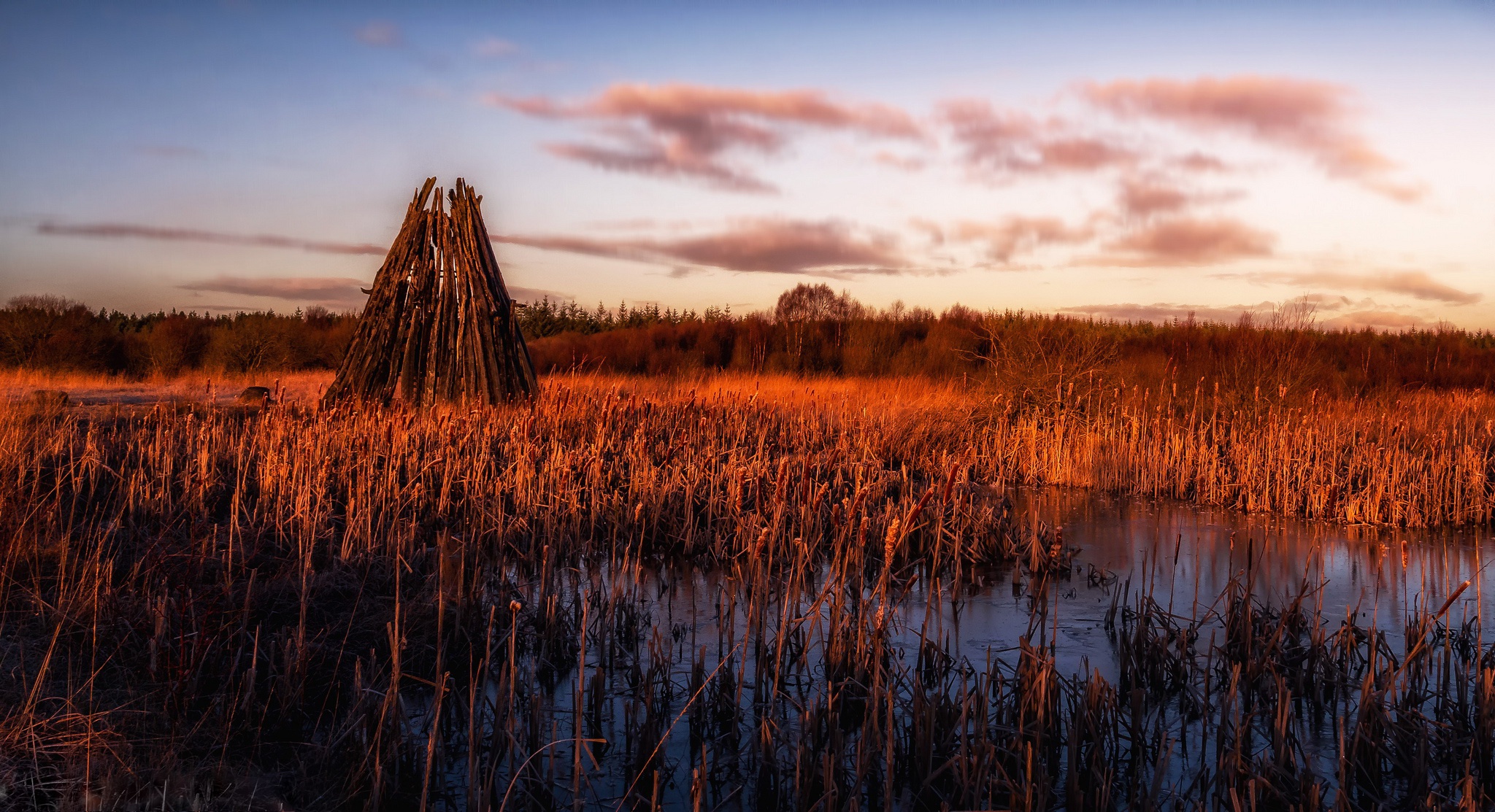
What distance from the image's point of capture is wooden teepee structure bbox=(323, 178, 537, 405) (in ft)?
31.8

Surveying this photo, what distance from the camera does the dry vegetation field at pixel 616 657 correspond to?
2467 millimetres

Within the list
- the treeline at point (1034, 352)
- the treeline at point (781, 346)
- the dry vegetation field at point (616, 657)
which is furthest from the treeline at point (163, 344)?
the dry vegetation field at point (616, 657)

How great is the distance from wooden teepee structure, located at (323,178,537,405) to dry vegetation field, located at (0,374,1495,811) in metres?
2.90

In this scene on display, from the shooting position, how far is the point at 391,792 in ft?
8.12

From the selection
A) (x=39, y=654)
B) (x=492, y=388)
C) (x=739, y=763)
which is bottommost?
(x=739, y=763)

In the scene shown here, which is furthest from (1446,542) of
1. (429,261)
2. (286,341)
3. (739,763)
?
(286,341)

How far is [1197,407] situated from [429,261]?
9.03 meters

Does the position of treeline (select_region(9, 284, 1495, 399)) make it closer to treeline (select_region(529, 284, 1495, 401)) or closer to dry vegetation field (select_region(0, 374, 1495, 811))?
treeline (select_region(529, 284, 1495, 401))

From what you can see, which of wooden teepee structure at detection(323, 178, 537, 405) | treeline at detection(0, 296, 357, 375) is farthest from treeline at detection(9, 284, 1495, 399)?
wooden teepee structure at detection(323, 178, 537, 405)

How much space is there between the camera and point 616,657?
3490mm

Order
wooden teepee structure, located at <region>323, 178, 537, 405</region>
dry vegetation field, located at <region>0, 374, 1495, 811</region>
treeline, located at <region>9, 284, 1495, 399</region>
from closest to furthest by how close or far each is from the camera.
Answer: dry vegetation field, located at <region>0, 374, 1495, 811</region> → wooden teepee structure, located at <region>323, 178, 537, 405</region> → treeline, located at <region>9, 284, 1495, 399</region>

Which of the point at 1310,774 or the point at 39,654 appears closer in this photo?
the point at 1310,774

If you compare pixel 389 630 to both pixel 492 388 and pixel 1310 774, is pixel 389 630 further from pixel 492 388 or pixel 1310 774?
pixel 492 388

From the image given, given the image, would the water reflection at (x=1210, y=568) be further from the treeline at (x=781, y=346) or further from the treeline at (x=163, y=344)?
the treeline at (x=163, y=344)
